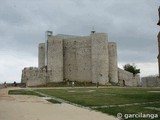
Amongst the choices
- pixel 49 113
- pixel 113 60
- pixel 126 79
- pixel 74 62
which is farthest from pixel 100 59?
pixel 49 113

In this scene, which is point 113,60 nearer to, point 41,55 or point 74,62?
point 74,62

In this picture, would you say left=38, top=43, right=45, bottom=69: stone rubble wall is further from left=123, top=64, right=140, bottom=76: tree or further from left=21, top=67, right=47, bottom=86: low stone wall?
left=123, top=64, right=140, bottom=76: tree

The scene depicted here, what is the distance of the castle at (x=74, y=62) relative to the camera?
6494 centimetres

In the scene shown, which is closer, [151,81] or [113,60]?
[151,81]

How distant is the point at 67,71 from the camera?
68.9 m

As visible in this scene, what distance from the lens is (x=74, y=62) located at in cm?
6862

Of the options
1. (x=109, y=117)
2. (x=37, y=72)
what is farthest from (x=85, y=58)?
(x=109, y=117)

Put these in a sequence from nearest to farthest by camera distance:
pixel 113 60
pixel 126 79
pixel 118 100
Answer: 1. pixel 118 100
2. pixel 113 60
3. pixel 126 79

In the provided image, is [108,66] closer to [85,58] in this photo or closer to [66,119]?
[85,58]

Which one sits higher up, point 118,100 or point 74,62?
point 74,62

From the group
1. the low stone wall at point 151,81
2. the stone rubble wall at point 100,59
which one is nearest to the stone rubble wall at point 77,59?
the stone rubble wall at point 100,59

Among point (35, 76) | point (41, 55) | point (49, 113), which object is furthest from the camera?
point (41, 55)

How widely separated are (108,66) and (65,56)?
9.42 metres

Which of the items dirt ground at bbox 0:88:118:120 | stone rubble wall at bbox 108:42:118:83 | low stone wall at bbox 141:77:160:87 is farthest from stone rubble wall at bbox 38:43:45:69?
dirt ground at bbox 0:88:118:120
